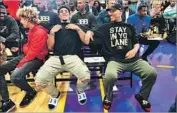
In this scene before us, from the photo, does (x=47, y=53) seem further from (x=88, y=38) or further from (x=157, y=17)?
(x=157, y=17)

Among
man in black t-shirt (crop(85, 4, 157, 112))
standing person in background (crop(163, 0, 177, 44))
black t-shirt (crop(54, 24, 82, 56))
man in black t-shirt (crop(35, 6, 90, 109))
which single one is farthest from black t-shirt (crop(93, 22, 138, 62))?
standing person in background (crop(163, 0, 177, 44))

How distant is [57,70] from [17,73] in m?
0.60

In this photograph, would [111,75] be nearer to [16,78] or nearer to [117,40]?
[117,40]

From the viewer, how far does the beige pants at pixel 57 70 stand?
14.0ft

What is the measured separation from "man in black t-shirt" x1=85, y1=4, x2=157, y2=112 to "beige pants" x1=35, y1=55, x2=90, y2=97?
1.19ft

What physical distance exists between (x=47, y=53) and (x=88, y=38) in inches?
28.7

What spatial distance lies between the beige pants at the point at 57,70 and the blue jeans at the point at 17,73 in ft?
0.57

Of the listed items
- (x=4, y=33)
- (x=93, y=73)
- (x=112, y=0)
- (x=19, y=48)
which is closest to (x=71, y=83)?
(x=93, y=73)

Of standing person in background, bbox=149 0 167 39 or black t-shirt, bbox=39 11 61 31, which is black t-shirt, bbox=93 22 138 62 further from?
standing person in background, bbox=149 0 167 39

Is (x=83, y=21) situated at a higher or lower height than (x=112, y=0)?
lower

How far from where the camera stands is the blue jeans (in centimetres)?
430

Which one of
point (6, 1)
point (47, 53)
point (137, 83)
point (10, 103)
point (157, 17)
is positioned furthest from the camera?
point (157, 17)

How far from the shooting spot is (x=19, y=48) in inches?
210

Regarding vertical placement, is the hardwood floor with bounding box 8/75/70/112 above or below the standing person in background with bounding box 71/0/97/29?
below
